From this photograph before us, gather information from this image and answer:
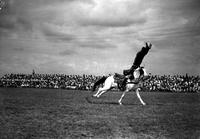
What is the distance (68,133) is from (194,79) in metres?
42.8

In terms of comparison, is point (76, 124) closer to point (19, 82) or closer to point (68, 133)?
point (68, 133)

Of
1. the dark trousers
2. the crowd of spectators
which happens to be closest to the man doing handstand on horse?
the dark trousers

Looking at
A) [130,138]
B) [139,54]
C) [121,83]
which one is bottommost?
[130,138]

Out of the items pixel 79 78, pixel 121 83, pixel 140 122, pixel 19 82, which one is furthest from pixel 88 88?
pixel 140 122

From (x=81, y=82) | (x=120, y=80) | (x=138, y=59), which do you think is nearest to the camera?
(x=138, y=59)

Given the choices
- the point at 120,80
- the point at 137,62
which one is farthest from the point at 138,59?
the point at 120,80

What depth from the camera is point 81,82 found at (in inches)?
2162

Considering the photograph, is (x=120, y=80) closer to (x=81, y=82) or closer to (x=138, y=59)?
(x=138, y=59)

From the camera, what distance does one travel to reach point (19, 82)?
60.0 m

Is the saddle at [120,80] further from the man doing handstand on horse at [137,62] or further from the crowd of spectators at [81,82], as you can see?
the crowd of spectators at [81,82]

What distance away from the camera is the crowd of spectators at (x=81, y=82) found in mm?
49312

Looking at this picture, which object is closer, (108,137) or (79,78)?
(108,137)

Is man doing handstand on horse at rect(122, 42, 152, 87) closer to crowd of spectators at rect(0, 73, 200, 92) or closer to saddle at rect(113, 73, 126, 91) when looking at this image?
saddle at rect(113, 73, 126, 91)

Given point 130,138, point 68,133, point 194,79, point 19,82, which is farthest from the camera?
point 19,82
